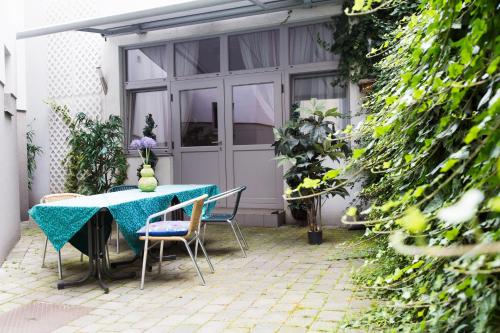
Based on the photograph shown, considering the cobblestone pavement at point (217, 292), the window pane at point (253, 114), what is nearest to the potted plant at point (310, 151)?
the cobblestone pavement at point (217, 292)

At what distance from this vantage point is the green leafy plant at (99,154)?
7.31m

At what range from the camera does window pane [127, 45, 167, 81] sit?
793cm

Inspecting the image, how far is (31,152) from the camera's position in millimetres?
8320

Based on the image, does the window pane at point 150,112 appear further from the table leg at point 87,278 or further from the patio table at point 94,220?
the table leg at point 87,278

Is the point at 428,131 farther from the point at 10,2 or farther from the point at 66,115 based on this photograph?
the point at 66,115

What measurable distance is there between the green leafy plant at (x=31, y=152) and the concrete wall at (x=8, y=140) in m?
2.31

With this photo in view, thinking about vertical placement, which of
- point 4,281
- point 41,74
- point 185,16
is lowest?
point 4,281

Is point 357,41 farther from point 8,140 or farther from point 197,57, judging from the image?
point 8,140

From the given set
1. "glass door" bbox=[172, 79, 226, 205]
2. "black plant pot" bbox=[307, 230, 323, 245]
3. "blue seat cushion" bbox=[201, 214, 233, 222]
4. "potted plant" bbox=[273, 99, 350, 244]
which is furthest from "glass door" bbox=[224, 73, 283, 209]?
"blue seat cushion" bbox=[201, 214, 233, 222]

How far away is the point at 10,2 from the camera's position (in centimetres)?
586

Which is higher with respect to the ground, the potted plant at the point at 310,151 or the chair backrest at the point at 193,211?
the potted plant at the point at 310,151

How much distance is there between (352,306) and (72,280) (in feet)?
8.08

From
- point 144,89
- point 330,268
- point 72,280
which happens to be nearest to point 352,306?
point 330,268

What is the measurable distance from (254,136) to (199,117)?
1.07 m
